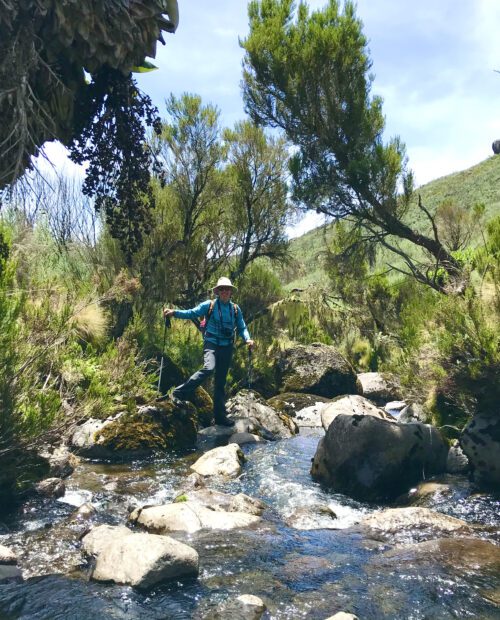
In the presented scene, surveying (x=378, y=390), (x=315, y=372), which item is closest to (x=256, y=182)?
(x=315, y=372)

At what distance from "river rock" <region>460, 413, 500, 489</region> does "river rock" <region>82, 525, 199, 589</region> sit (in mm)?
3878

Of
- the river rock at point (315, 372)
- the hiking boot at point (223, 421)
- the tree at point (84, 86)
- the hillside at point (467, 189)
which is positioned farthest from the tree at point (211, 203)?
the hillside at point (467, 189)

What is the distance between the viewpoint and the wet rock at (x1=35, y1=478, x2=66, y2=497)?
6301 millimetres

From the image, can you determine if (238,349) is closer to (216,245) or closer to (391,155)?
(216,245)

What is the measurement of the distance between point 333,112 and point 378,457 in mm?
6263

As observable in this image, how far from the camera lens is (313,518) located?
6438 millimetres

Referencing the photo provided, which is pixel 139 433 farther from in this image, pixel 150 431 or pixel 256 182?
pixel 256 182

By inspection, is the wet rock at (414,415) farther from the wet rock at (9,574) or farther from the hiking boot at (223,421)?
the wet rock at (9,574)

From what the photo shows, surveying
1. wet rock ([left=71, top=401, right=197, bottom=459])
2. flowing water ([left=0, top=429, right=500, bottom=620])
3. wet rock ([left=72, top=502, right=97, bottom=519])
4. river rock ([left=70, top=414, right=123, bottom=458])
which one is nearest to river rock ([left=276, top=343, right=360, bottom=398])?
wet rock ([left=71, top=401, right=197, bottom=459])

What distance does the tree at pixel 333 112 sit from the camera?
10180 mm

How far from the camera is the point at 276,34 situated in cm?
1036

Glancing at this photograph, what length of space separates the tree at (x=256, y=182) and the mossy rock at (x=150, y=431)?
7.52m

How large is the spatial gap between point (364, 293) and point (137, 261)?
11.0 meters

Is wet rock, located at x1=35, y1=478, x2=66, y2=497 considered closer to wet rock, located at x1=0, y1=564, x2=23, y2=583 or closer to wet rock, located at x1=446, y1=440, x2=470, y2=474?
wet rock, located at x1=0, y1=564, x2=23, y2=583
